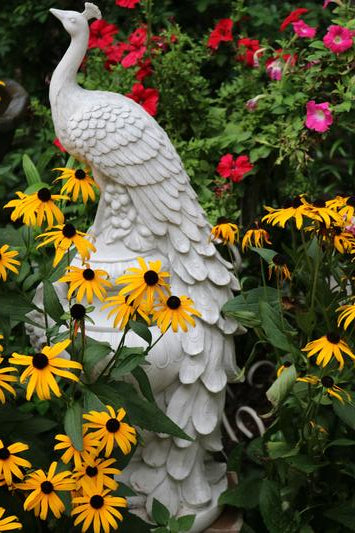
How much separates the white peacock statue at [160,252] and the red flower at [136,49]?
0.89 m

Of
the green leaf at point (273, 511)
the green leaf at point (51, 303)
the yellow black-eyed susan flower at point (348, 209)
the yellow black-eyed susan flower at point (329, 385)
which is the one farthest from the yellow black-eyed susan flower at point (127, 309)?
the green leaf at point (273, 511)

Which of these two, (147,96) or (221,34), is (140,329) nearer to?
(147,96)

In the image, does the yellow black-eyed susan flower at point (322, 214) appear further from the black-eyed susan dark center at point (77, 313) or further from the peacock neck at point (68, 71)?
the peacock neck at point (68, 71)

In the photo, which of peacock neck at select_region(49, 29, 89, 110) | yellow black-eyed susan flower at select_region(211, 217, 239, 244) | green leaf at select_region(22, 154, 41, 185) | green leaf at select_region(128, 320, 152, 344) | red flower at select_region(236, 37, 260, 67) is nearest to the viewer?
green leaf at select_region(128, 320, 152, 344)

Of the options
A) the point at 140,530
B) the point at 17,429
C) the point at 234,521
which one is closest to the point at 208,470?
the point at 234,521

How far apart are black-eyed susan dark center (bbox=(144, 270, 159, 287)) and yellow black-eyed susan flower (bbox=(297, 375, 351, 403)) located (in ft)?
1.45

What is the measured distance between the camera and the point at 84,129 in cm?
223

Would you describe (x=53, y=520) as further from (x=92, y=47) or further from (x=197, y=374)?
(x=92, y=47)

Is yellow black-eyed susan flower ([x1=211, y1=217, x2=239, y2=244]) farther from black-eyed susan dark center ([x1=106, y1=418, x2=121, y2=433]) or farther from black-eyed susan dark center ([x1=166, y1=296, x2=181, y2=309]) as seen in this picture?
black-eyed susan dark center ([x1=106, y1=418, x2=121, y2=433])

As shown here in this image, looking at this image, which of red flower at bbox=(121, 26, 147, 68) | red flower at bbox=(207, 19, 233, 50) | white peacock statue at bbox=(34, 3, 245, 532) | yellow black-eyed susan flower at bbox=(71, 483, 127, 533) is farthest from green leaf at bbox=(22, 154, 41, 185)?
yellow black-eyed susan flower at bbox=(71, 483, 127, 533)

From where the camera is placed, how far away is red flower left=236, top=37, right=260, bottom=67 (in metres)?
3.36

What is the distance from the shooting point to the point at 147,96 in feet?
10.4

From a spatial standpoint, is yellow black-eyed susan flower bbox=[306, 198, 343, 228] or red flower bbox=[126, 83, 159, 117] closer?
yellow black-eyed susan flower bbox=[306, 198, 343, 228]

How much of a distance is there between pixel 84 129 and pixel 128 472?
3.17 ft
